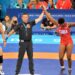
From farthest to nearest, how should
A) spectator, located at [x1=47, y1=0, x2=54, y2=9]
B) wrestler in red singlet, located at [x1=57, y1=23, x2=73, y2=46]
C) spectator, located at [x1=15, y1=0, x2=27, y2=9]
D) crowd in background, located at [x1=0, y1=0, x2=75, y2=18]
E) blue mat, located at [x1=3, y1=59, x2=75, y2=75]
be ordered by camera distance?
spectator, located at [x1=15, y1=0, x2=27, y2=9] → spectator, located at [x1=47, y1=0, x2=54, y2=9] → crowd in background, located at [x1=0, y1=0, x2=75, y2=18] → blue mat, located at [x1=3, y1=59, x2=75, y2=75] → wrestler in red singlet, located at [x1=57, y1=23, x2=73, y2=46]

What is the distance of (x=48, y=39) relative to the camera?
19812mm

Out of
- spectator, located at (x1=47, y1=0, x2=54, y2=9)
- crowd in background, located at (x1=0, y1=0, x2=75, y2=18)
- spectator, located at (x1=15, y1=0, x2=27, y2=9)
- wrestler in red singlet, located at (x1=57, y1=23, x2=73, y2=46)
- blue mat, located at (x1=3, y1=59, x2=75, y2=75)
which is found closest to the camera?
wrestler in red singlet, located at (x1=57, y1=23, x2=73, y2=46)

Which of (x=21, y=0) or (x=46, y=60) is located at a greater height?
(x=21, y=0)

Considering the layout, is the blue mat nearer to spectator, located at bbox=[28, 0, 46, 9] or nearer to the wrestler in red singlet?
the wrestler in red singlet

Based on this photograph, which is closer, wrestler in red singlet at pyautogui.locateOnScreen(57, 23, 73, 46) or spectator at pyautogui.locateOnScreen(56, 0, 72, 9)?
wrestler in red singlet at pyautogui.locateOnScreen(57, 23, 73, 46)

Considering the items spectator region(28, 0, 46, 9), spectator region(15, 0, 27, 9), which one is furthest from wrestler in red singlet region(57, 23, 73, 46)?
spectator region(15, 0, 27, 9)

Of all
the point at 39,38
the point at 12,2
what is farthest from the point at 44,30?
the point at 12,2

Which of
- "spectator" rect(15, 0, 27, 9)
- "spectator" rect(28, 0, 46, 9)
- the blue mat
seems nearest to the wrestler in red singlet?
the blue mat

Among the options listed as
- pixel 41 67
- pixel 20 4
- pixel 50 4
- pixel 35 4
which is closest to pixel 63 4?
pixel 50 4

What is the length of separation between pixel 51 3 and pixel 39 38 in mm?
2789

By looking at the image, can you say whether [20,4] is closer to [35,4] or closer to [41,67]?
[35,4]

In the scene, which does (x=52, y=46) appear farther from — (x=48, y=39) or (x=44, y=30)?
(x=44, y=30)

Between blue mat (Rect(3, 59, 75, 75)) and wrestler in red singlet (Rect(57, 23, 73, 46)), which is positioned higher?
wrestler in red singlet (Rect(57, 23, 73, 46))

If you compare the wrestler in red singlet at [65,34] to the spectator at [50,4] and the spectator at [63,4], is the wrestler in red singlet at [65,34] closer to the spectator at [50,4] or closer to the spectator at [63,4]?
the spectator at [63,4]
